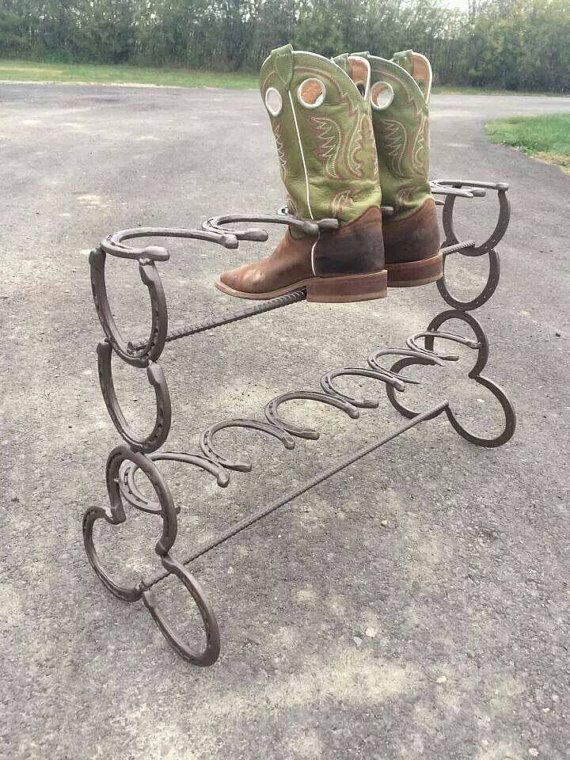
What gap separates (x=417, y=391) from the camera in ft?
11.1

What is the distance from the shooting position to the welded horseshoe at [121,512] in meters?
1.76

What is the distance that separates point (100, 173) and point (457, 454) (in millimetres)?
5623

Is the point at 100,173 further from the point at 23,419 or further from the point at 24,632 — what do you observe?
the point at 24,632

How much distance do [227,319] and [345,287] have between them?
41 centimetres

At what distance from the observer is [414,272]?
7.67ft

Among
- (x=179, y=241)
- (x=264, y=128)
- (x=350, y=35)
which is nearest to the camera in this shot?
(x=179, y=241)

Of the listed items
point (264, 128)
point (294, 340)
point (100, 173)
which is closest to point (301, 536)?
point (294, 340)

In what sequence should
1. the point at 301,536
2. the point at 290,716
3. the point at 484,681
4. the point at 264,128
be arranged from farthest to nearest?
the point at 264,128 < the point at 301,536 < the point at 484,681 < the point at 290,716

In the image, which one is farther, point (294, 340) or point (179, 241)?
point (179, 241)

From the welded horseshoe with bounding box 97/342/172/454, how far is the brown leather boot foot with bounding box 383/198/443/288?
1024mm

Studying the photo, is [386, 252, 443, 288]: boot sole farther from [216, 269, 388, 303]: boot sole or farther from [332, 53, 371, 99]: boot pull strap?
[332, 53, 371, 99]: boot pull strap

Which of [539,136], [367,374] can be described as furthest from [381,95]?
[539,136]

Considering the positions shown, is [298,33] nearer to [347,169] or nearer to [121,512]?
[347,169]

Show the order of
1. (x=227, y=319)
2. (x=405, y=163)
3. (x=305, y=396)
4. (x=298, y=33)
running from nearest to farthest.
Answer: (x=227, y=319), (x=405, y=163), (x=305, y=396), (x=298, y=33)
